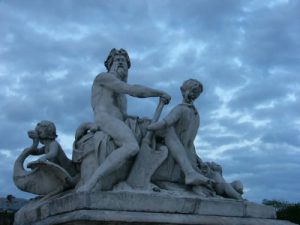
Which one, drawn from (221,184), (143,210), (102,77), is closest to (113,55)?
(102,77)

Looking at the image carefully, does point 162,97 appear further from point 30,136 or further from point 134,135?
point 30,136

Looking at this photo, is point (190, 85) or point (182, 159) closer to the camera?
point (182, 159)

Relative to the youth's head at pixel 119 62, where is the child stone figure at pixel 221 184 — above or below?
below

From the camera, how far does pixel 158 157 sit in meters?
9.14

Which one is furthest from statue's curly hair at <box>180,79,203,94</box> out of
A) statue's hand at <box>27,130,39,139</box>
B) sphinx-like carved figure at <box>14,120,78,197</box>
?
statue's hand at <box>27,130,39,139</box>

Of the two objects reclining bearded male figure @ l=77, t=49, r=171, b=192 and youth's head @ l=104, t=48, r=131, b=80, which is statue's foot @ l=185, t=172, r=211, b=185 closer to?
reclining bearded male figure @ l=77, t=49, r=171, b=192

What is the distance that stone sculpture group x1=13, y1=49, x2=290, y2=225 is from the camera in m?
8.29

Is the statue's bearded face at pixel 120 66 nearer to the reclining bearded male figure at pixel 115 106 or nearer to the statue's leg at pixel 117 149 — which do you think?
the reclining bearded male figure at pixel 115 106

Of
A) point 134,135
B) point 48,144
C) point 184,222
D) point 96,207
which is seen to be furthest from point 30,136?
point 184,222

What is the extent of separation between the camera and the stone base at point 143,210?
7715 mm

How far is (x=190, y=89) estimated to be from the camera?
970 cm

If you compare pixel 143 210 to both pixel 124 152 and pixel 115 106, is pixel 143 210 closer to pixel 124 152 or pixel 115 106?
pixel 124 152

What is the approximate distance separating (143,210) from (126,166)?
106cm

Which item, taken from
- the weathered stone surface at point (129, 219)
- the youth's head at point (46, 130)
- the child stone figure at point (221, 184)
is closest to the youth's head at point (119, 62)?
the youth's head at point (46, 130)
